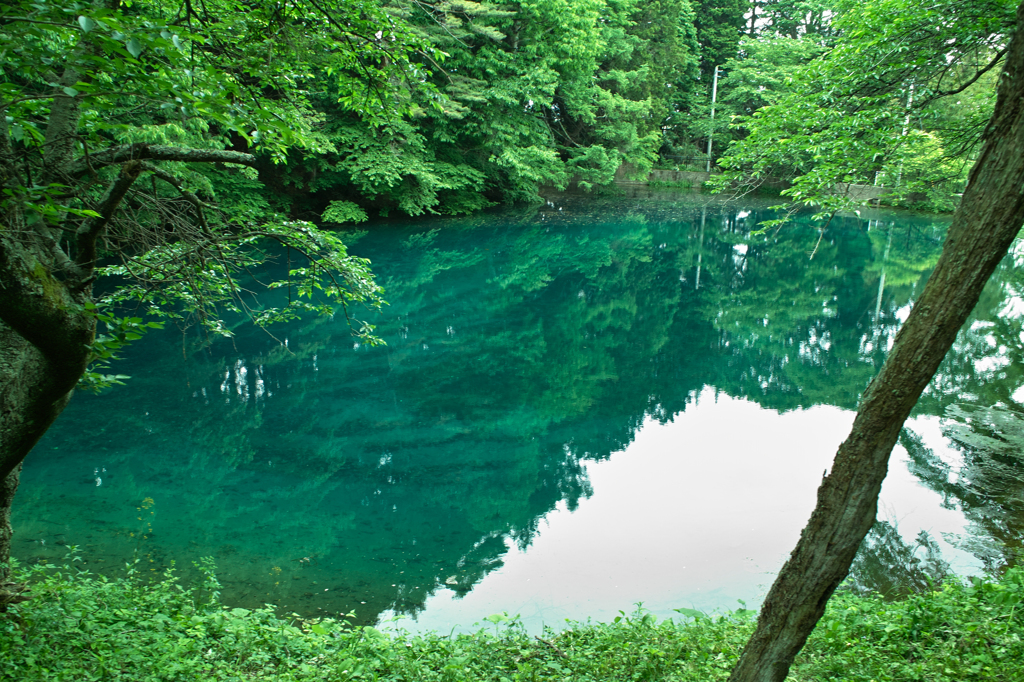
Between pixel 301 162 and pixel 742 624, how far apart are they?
71.2 feet

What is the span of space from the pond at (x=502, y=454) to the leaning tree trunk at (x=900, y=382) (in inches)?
102

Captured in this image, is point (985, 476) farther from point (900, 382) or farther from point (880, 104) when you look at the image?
point (900, 382)

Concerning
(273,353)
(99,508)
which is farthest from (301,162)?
(99,508)

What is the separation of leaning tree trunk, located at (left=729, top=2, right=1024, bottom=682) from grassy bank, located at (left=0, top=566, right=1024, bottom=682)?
3.38 feet

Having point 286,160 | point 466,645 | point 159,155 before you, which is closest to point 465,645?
point 466,645

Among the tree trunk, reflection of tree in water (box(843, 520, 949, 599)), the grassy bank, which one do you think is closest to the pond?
reflection of tree in water (box(843, 520, 949, 599))

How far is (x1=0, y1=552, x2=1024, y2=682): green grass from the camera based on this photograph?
10.6 ft

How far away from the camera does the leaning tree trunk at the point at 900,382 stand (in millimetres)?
2229

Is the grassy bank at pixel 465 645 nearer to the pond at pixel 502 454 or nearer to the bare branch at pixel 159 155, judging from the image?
the pond at pixel 502 454

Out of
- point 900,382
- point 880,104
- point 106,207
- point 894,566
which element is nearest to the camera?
point 900,382

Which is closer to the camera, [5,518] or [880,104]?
[5,518]

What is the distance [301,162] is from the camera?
2239 centimetres

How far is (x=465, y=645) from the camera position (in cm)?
411

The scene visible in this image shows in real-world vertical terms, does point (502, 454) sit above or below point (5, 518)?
below
